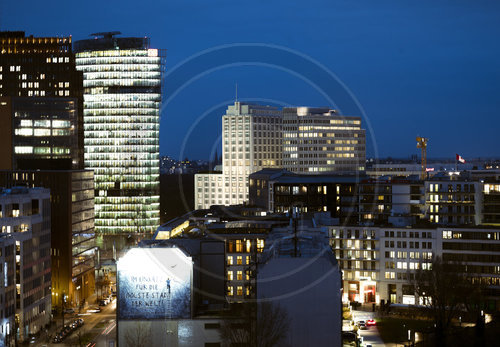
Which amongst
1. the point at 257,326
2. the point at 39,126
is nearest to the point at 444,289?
the point at 257,326

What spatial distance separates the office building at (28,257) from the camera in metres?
90.7

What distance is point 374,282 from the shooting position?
360 ft

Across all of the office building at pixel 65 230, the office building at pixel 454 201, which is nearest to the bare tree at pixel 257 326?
the office building at pixel 65 230

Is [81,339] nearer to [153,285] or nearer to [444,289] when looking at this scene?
[153,285]

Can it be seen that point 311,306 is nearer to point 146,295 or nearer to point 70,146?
point 146,295

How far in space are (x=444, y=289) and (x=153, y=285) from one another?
3726 centimetres

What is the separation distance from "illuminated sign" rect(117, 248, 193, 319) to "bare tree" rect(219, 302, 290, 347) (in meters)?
4.52

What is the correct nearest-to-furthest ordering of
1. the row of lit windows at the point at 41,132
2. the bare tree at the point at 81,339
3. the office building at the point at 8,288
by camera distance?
the bare tree at the point at 81,339 → the office building at the point at 8,288 → the row of lit windows at the point at 41,132

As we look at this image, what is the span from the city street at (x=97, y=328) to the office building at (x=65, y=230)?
9.28m

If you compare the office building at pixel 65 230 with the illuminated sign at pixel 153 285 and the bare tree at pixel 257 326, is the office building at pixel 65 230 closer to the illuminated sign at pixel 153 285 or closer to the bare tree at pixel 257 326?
the illuminated sign at pixel 153 285

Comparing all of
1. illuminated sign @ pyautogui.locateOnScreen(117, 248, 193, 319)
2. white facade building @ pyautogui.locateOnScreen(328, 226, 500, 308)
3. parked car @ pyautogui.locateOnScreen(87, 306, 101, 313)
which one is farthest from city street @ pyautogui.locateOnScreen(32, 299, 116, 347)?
white facade building @ pyautogui.locateOnScreen(328, 226, 500, 308)

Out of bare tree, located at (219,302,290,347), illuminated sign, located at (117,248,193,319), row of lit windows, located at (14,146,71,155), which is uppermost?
row of lit windows, located at (14,146,71,155)

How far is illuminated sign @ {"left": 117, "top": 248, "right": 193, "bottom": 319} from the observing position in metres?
66.7

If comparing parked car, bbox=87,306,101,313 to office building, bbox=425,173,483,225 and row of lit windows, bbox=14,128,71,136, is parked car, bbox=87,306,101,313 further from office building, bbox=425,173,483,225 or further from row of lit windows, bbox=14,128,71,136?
row of lit windows, bbox=14,128,71,136
